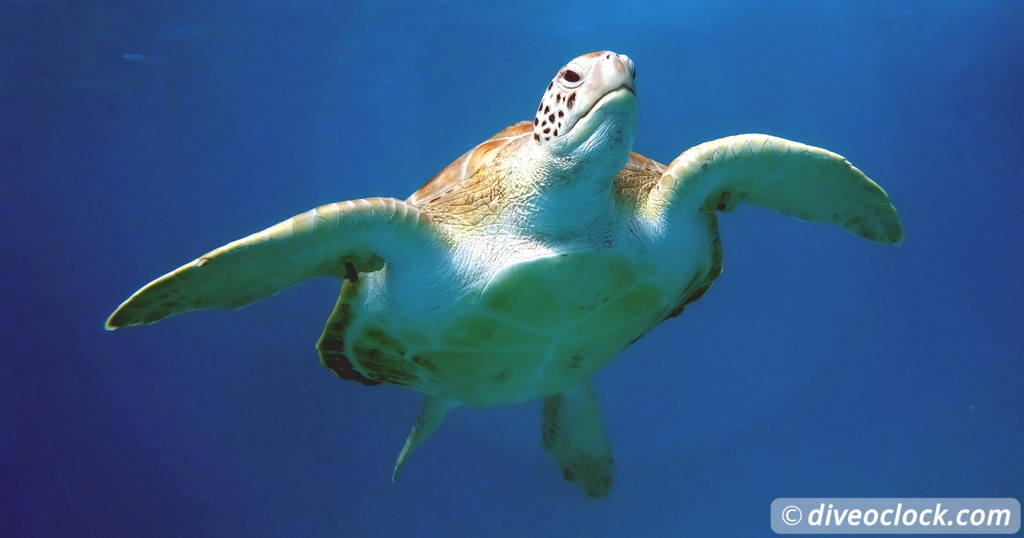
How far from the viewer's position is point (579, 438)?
4.70 metres

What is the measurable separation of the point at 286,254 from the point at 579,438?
2920 mm

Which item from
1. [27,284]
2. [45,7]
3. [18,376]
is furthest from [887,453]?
[27,284]

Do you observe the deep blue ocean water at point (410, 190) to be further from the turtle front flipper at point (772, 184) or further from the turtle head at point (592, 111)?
the turtle head at point (592, 111)

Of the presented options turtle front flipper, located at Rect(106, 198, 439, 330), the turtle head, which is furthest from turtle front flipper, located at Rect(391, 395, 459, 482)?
the turtle head

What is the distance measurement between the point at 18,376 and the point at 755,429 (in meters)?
20.7

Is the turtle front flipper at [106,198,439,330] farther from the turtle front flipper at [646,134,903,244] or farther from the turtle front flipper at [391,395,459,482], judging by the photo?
the turtle front flipper at [391,395,459,482]

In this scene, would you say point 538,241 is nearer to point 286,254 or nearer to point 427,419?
point 286,254

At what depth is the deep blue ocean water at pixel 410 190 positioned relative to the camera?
12.9 m

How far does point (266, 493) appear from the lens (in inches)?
564

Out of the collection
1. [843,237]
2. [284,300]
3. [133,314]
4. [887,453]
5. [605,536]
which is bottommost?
[605,536]

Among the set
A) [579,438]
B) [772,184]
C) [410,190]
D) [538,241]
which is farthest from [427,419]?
[410,190]

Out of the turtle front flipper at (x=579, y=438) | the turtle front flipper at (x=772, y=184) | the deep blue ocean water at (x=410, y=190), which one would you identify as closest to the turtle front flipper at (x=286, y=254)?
the turtle front flipper at (x=772, y=184)

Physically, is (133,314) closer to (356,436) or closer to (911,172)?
(356,436)

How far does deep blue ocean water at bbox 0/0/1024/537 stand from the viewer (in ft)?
42.3
